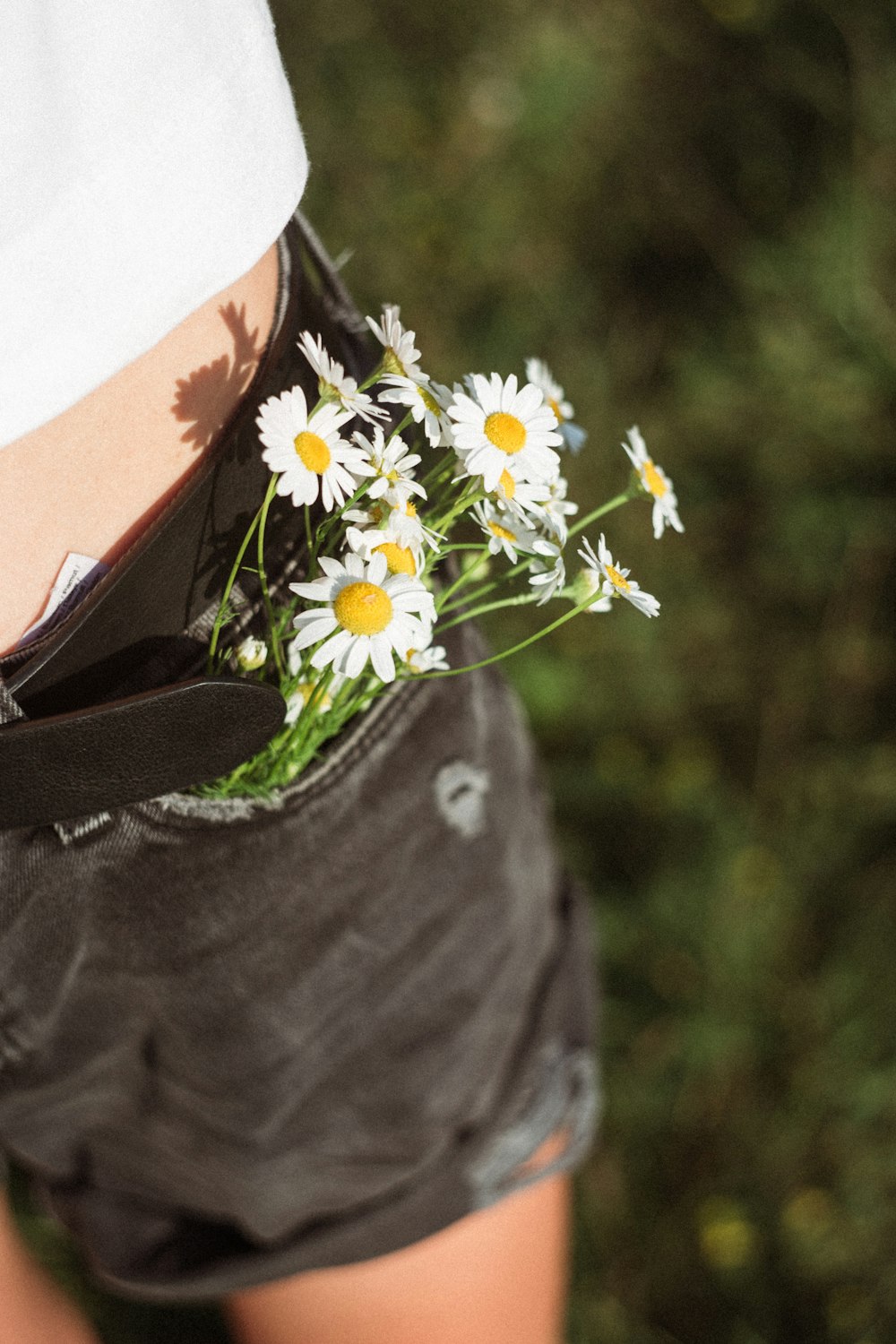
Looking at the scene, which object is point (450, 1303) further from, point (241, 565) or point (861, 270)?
point (861, 270)

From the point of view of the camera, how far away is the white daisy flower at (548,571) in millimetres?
592

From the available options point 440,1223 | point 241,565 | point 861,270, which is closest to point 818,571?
point 861,270

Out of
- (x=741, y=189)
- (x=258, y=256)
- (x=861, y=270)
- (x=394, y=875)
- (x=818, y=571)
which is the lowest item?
(x=818, y=571)

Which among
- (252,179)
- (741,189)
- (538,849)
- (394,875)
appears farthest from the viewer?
(741,189)

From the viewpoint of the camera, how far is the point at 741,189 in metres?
2.09

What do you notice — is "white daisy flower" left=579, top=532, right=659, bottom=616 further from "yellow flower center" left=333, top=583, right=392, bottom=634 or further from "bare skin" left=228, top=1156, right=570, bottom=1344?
"bare skin" left=228, top=1156, right=570, bottom=1344

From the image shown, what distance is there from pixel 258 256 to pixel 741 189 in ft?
5.88

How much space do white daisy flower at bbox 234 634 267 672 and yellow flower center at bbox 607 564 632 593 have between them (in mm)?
197

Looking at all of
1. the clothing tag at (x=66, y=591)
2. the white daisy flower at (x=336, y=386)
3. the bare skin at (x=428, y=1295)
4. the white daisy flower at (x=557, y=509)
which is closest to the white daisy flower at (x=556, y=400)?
the white daisy flower at (x=557, y=509)

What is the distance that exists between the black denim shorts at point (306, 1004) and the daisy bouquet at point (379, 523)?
0.05 m

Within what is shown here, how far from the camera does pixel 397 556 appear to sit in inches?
22.5

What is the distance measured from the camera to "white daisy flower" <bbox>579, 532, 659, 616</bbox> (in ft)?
1.95

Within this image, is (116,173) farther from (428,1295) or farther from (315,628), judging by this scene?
(428,1295)

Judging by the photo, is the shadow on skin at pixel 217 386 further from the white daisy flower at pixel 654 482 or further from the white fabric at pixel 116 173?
the white daisy flower at pixel 654 482
